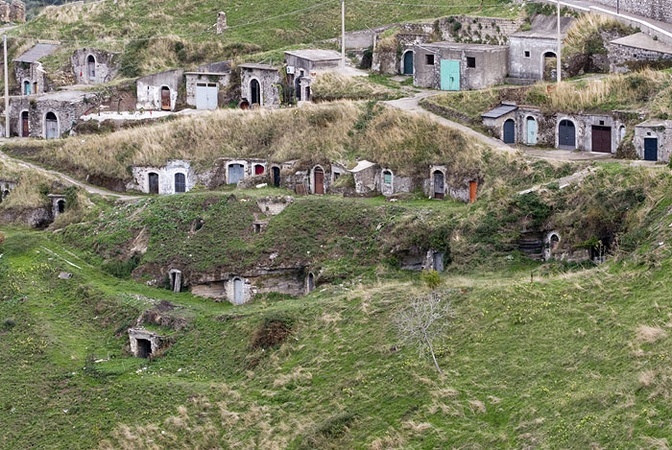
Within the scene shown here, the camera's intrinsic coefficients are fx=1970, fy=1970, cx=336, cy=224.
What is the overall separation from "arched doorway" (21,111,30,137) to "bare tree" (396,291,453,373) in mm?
33268

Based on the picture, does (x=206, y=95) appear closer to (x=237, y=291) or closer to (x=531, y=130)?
(x=237, y=291)

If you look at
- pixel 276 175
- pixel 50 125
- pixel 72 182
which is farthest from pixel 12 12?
pixel 276 175

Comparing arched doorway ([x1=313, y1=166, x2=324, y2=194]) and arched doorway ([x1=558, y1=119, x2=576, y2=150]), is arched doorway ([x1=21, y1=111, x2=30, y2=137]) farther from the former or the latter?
arched doorway ([x1=558, y1=119, x2=576, y2=150])

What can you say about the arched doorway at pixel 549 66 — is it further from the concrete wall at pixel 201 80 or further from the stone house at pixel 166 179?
the stone house at pixel 166 179

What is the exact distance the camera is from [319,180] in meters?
83.1

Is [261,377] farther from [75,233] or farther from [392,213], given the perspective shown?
[75,233]

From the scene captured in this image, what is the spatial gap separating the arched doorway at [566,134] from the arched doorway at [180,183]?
16.8m

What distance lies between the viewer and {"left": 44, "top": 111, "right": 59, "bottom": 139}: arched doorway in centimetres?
9450

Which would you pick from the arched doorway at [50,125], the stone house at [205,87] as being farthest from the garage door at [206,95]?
the arched doorway at [50,125]

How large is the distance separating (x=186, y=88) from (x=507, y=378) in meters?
36.6

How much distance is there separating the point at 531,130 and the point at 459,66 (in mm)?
8205

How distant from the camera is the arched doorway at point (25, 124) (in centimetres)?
9538

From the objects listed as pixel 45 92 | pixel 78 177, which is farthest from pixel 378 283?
pixel 45 92

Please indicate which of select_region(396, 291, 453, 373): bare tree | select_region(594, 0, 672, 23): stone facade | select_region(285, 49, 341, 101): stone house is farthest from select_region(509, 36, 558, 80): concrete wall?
select_region(396, 291, 453, 373): bare tree
